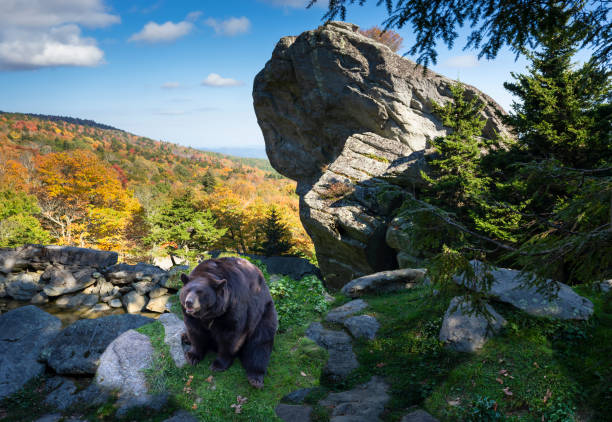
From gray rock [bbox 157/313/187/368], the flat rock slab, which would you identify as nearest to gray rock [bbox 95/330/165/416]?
gray rock [bbox 157/313/187/368]

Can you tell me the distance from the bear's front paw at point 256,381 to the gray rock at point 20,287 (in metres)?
14.5

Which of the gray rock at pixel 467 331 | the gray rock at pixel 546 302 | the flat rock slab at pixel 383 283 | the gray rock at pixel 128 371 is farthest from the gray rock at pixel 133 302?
the gray rock at pixel 546 302

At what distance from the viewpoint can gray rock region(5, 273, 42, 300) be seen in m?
12.8

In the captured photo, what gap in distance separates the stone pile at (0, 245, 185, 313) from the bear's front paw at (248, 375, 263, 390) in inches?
387

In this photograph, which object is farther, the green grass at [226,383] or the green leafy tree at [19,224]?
the green leafy tree at [19,224]

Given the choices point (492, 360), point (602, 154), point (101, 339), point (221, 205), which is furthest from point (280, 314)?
point (221, 205)

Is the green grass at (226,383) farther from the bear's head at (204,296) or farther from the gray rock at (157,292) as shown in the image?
the gray rock at (157,292)

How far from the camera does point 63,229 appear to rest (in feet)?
69.1

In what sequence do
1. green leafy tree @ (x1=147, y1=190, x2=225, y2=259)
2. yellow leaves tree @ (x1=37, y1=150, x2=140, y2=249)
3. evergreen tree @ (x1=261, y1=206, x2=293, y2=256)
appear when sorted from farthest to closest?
evergreen tree @ (x1=261, y1=206, x2=293, y2=256) → yellow leaves tree @ (x1=37, y1=150, x2=140, y2=249) → green leafy tree @ (x1=147, y1=190, x2=225, y2=259)

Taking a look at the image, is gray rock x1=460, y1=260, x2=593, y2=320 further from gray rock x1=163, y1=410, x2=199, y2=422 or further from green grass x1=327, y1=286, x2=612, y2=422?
gray rock x1=163, y1=410, x2=199, y2=422

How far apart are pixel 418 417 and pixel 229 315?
2378 millimetres

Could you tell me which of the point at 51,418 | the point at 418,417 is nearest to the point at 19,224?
the point at 51,418

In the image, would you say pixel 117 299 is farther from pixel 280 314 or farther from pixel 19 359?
pixel 280 314

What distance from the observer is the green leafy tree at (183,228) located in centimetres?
1970
